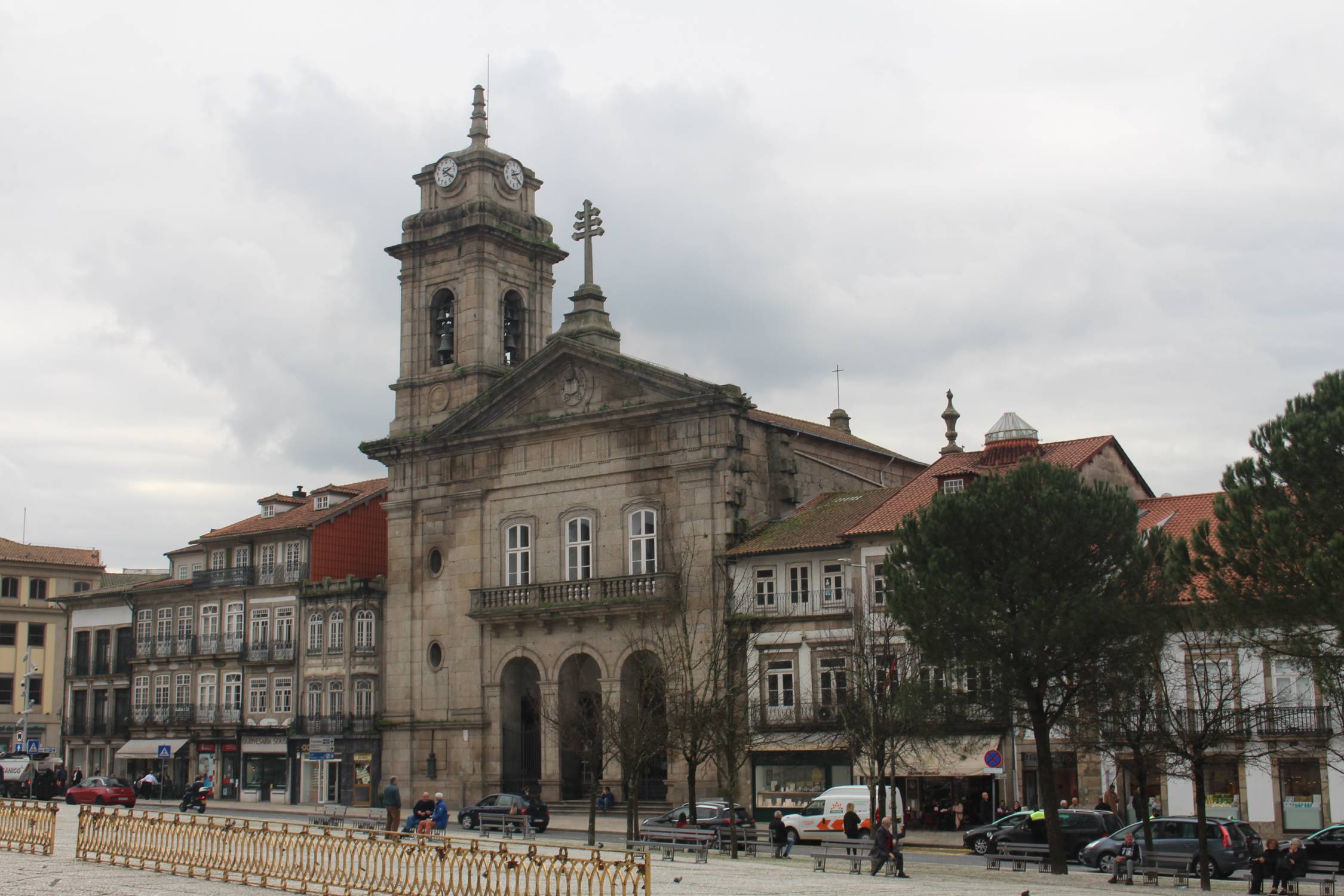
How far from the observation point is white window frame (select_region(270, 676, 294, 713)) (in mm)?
57656

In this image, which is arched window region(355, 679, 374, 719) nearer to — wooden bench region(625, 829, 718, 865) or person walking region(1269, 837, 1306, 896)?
wooden bench region(625, 829, 718, 865)

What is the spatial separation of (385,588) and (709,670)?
18.4 metres

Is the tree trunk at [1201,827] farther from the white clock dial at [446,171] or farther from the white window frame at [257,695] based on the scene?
the white window frame at [257,695]

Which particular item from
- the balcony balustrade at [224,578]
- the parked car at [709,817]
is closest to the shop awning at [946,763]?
the parked car at [709,817]

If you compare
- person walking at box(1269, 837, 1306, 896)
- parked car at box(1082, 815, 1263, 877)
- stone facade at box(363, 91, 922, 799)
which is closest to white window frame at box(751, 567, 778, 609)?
stone facade at box(363, 91, 922, 799)

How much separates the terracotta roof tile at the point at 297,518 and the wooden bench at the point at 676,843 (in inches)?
1095

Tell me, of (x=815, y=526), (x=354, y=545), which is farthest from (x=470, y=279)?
(x=815, y=526)

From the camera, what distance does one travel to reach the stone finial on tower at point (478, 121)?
5688 centimetres

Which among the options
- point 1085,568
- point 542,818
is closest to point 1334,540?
point 1085,568

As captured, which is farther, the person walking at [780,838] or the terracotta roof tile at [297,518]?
the terracotta roof tile at [297,518]

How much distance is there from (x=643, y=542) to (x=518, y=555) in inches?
204

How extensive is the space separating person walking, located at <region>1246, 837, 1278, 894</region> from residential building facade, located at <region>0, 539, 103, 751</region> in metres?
61.1

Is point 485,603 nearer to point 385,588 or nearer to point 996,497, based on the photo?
point 385,588

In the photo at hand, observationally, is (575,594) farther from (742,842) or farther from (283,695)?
(742,842)
